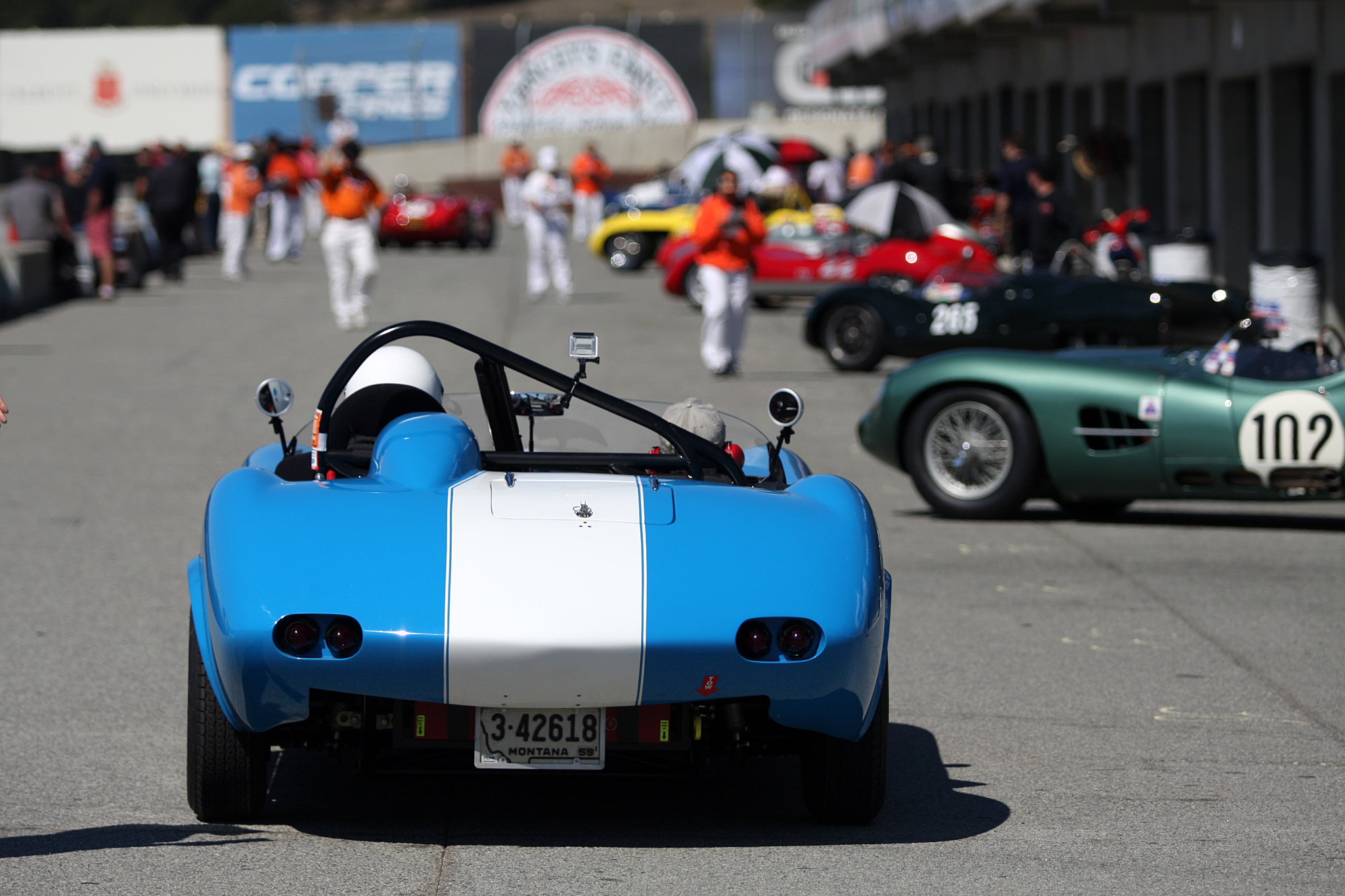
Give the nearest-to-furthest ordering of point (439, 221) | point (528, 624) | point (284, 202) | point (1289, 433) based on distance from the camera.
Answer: point (528, 624) → point (1289, 433) → point (284, 202) → point (439, 221)

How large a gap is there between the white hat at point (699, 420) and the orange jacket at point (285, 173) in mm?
23550

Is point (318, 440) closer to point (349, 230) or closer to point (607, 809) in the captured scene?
point (607, 809)

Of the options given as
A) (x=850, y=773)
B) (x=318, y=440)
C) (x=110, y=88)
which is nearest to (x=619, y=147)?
(x=110, y=88)

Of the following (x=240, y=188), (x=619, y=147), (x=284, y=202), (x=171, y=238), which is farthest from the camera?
(x=619, y=147)

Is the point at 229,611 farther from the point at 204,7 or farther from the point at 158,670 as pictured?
the point at 204,7

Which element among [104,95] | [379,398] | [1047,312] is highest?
[104,95]

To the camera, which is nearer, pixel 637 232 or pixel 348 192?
pixel 348 192

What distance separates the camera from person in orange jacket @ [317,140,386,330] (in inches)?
712

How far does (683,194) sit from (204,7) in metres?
102

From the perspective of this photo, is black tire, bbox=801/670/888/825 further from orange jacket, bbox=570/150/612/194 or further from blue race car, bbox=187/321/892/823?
orange jacket, bbox=570/150/612/194

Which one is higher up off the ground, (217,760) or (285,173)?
(285,173)

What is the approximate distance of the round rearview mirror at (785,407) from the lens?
514cm

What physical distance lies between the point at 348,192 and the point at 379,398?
13485 millimetres

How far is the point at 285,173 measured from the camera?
2788cm
